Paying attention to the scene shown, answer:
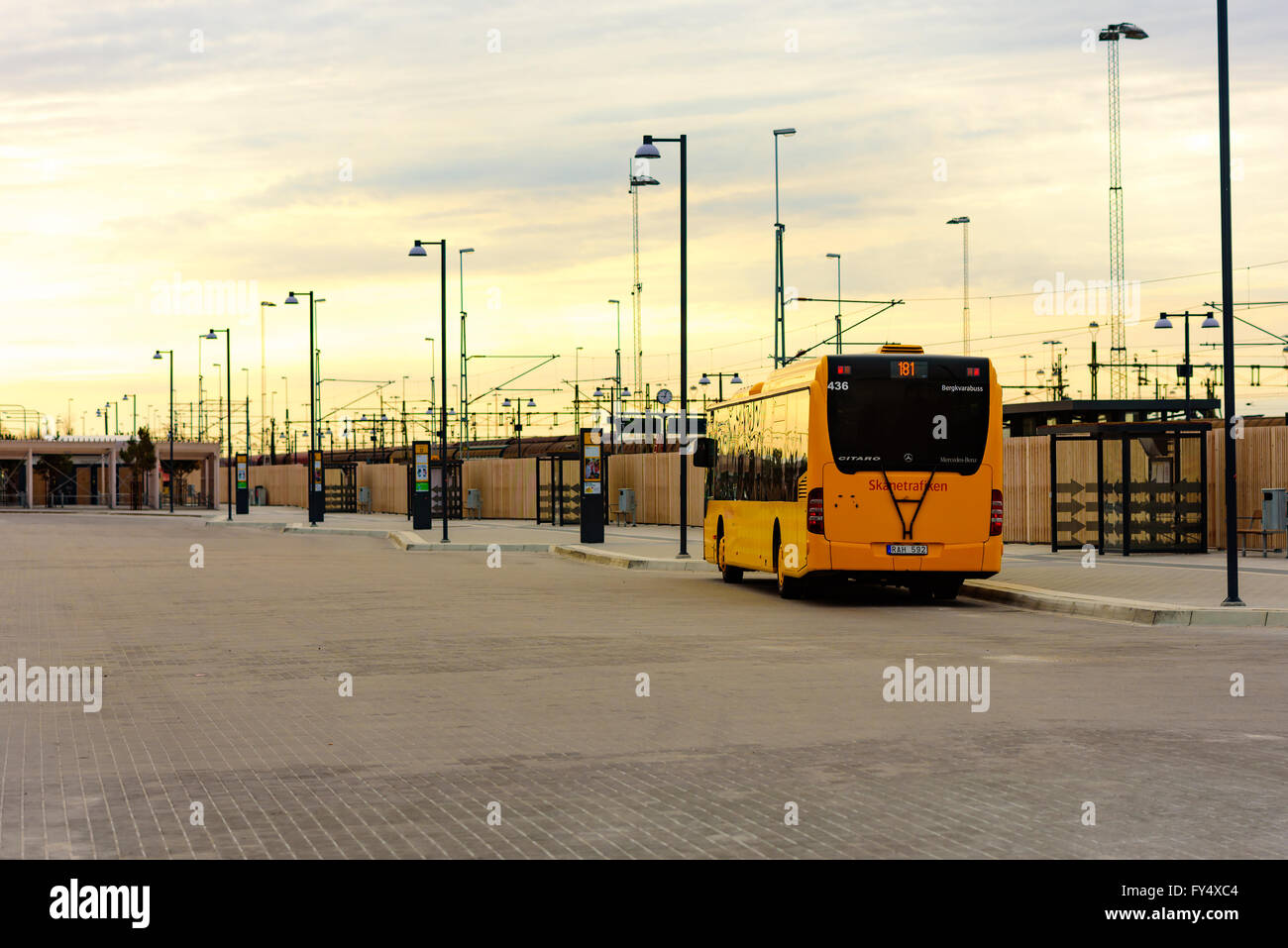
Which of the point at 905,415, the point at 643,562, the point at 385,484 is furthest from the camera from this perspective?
the point at 385,484

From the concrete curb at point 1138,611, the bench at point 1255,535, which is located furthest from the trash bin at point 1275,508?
the concrete curb at point 1138,611

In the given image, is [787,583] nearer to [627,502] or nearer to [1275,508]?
[1275,508]

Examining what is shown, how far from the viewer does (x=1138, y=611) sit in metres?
18.7

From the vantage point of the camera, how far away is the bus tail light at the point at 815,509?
69.8ft

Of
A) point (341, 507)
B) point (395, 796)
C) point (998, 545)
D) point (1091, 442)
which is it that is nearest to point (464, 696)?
point (395, 796)

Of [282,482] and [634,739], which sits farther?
[282,482]

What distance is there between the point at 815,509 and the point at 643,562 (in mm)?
10203

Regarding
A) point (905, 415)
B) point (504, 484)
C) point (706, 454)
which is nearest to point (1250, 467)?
point (706, 454)

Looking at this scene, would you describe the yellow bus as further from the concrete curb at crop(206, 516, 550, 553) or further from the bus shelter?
the concrete curb at crop(206, 516, 550, 553)

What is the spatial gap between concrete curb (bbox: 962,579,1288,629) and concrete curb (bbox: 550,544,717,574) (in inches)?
348

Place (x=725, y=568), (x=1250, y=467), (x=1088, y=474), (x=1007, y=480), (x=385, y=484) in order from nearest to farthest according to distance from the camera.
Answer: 1. (x=725, y=568)
2. (x=1250, y=467)
3. (x=1088, y=474)
4. (x=1007, y=480)
5. (x=385, y=484)

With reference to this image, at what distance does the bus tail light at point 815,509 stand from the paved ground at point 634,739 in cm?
147

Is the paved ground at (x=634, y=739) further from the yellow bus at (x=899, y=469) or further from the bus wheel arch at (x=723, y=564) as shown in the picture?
the bus wheel arch at (x=723, y=564)
